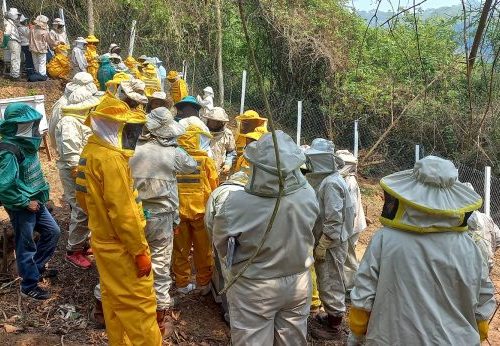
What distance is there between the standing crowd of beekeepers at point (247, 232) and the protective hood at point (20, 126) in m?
0.01

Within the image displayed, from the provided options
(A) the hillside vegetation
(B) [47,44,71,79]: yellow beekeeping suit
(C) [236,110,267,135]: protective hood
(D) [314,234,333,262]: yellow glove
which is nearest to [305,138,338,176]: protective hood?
(D) [314,234,333,262]: yellow glove

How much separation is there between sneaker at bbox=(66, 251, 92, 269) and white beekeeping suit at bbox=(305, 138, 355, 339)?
2.46m

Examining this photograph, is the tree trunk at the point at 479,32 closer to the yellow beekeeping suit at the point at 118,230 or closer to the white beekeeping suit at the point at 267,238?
the white beekeeping suit at the point at 267,238

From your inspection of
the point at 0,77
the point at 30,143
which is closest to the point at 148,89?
the point at 30,143

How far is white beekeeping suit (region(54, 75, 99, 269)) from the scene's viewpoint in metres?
5.18

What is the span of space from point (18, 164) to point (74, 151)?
94 cm

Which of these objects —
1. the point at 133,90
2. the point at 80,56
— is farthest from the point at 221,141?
the point at 80,56

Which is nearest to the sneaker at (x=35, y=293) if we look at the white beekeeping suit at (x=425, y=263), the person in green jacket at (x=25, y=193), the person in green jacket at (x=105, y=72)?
the person in green jacket at (x=25, y=193)

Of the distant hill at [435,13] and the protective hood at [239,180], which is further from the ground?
the distant hill at [435,13]

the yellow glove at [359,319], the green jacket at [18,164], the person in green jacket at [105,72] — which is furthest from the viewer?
the person in green jacket at [105,72]

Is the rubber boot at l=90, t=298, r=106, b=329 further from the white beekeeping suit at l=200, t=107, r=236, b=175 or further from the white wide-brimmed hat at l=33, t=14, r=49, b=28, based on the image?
the white wide-brimmed hat at l=33, t=14, r=49, b=28

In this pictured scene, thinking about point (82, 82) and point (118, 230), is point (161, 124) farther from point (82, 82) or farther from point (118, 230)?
point (82, 82)

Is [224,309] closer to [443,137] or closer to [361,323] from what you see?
[361,323]

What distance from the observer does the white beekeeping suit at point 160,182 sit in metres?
4.25
